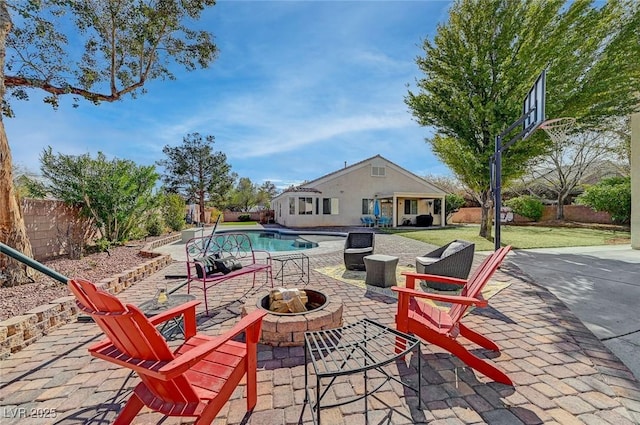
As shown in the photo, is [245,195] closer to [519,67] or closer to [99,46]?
[99,46]

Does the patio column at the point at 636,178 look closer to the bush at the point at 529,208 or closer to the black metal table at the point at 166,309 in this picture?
the black metal table at the point at 166,309

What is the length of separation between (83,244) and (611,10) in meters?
20.3

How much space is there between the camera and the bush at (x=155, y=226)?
12.6 meters

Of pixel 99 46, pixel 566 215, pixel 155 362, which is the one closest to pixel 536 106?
pixel 155 362

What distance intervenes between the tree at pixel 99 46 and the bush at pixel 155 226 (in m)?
5.96

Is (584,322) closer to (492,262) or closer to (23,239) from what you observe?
(492,262)

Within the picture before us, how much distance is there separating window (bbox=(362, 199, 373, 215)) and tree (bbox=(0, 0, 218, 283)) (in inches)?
619

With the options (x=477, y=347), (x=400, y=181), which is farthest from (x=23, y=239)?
(x=400, y=181)

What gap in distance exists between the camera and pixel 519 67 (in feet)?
34.6

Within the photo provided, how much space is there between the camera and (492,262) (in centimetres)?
286

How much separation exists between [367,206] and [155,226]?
15073mm

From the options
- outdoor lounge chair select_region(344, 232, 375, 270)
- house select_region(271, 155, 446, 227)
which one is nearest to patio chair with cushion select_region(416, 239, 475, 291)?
outdoor lounge chair select_region(344, 232, 375, 270)

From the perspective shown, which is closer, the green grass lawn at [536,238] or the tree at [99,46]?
the tree at [99,46]

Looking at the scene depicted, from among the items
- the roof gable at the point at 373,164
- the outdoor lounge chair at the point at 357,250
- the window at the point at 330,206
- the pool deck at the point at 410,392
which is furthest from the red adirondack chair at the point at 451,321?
the roof gable at the point at 373,164
